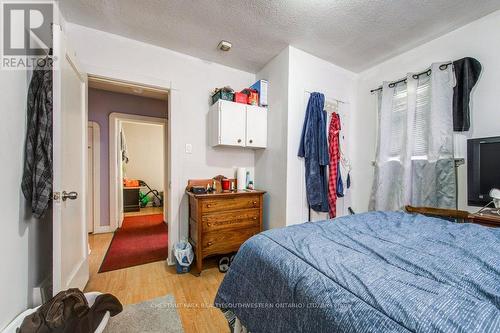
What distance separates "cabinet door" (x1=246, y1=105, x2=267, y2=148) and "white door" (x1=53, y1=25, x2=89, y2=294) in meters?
1.61

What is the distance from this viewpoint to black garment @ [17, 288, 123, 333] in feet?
3.47

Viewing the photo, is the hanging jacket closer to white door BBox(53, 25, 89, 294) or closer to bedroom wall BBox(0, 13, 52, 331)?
white door BBox(53, 25, 89, 294)

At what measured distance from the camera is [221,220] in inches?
86.9

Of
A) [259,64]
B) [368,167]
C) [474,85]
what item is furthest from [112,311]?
[474,85]

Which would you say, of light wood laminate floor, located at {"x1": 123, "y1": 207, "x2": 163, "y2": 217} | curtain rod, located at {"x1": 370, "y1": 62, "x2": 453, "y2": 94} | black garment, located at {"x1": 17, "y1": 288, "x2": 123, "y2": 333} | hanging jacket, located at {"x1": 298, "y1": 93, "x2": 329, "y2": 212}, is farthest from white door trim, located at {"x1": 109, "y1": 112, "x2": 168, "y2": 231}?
curtain rod, located at {"x1": 370, "y1": 62, "x2": 453, "y2": 94}

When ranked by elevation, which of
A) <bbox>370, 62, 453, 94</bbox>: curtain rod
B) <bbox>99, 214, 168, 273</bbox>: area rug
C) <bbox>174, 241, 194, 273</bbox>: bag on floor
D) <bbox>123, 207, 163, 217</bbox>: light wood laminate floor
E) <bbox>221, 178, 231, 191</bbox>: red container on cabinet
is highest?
<bbox>370, 62, 453, 94</bbox>: curtain rod

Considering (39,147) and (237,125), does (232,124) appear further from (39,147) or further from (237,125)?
(39,147)

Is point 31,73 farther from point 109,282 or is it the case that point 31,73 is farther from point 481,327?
point 481,327

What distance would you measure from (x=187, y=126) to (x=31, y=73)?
132 cm

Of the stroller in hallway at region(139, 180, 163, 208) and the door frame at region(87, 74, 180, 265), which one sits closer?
the door frame at region(87, 74, 180, 265)

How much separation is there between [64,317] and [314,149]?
7.69ft

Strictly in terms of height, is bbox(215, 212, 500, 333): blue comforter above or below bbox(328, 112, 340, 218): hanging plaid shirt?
below

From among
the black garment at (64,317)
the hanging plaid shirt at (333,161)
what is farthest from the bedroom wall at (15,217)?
the hanging plaid shirt at (333,161)

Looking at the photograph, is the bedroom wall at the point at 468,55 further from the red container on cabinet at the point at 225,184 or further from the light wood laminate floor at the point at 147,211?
the light wood laminate floor at the point at 147,211
